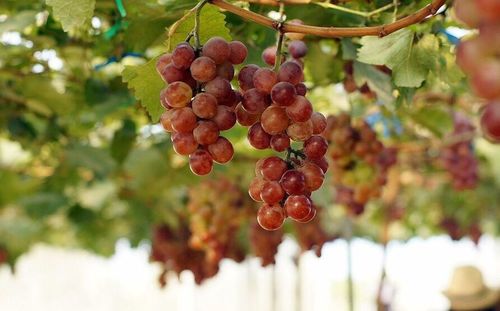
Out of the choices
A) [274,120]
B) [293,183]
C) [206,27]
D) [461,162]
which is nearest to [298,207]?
[293,183]

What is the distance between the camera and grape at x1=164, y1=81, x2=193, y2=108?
111 cm

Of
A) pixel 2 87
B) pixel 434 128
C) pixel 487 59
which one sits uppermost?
pixel 487 59

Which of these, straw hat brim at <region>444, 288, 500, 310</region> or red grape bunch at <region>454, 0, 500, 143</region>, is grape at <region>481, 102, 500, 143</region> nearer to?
red grape bunch at <region>454, 0, 500, 143</region>

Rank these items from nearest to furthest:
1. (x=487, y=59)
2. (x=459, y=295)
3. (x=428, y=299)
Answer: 1. (x=487, y=59)
2. (x=459, y=295)
3. (x=428, y=299)

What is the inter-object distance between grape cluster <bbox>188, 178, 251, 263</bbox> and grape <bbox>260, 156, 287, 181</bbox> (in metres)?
2.29

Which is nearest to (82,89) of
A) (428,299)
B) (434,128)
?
(434,128)

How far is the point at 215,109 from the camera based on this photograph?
110 cm

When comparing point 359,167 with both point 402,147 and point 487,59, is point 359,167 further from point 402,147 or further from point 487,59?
point 487,59

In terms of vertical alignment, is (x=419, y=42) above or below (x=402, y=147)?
above

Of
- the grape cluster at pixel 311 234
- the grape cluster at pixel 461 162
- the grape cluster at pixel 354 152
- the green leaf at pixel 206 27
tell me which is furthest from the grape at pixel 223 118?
the grape cluster at pixel 461 162

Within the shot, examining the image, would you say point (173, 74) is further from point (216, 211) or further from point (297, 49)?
point (216, 211)

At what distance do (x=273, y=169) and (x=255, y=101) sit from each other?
11 centimetres

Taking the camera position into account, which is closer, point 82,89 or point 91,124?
point 82,89

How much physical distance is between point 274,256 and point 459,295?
2543 millimetres
